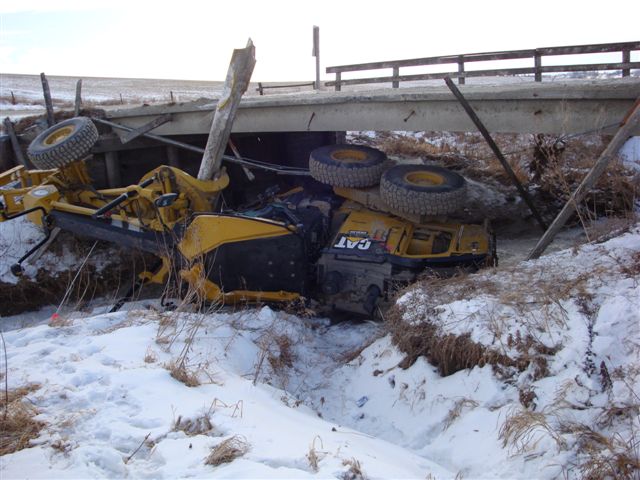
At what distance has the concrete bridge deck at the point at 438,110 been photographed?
7.42m

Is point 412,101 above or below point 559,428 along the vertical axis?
above

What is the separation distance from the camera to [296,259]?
7617 millimetres

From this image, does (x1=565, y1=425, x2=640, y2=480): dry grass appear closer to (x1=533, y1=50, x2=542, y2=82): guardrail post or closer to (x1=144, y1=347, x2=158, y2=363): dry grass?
(x1=144, y1=347, x2=158, y2=363): dry grass

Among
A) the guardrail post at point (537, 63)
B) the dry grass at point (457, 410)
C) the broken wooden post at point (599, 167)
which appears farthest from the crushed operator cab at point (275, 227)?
the guardrail post at point (537, 63)

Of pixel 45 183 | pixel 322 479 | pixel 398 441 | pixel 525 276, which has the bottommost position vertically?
pixel 398 441

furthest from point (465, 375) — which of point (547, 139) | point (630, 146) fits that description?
point (630, 146)

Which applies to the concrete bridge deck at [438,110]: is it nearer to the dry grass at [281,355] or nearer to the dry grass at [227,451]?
the dry grass at [281,355]

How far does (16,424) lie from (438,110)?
7530 mm

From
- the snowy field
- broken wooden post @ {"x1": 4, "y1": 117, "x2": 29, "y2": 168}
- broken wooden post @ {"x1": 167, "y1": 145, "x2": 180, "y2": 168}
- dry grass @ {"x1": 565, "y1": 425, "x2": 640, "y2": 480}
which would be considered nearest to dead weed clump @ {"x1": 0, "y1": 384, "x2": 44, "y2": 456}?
the snowy field

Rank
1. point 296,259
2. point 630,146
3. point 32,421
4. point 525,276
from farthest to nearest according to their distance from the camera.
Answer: point 630,146
point 296,259
point 525,276
point 32,421

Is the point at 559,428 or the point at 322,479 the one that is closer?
the point at 322,479

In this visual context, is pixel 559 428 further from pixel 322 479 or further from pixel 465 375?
pixel 322 479

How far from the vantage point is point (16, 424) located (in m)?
3.27

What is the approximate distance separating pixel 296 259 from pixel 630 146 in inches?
347
